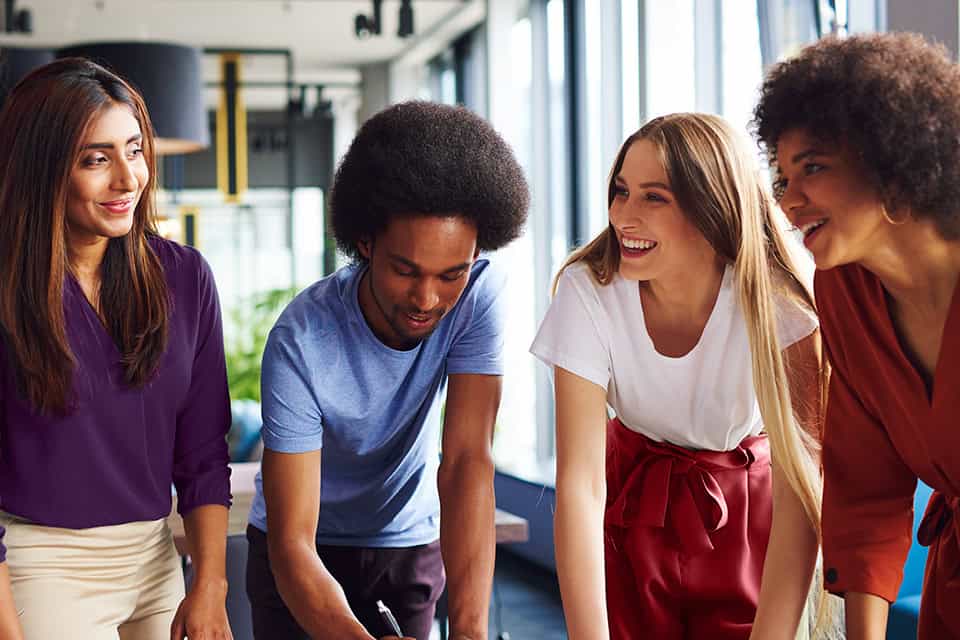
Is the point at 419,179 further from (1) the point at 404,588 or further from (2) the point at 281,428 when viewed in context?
(1) the point at 404,588

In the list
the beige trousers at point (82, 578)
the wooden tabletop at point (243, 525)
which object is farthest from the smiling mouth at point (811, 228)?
the wooden tabletop at point (243, 525)

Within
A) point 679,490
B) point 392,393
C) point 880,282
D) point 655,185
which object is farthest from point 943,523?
point 392,393

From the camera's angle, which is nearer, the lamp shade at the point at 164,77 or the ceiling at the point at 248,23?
the lamp shade at the point at 164,77

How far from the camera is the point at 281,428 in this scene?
72.6 inches

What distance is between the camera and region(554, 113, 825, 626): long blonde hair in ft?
5.68

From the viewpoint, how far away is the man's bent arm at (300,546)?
5.86 ft

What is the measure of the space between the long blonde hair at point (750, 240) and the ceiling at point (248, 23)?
6005mm

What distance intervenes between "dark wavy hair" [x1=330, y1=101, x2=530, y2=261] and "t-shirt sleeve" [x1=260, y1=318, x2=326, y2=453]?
23cm

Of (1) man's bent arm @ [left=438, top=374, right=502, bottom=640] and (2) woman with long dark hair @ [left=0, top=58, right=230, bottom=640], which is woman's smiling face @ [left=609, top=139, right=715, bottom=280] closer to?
(1) man's bent arm @ [left=438, top=374, right=502, bottom=640]

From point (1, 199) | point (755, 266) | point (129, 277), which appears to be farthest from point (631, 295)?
point (1, 199)

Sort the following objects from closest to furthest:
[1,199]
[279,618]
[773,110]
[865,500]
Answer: [773,110], [865,500], [1,199], [279,618]

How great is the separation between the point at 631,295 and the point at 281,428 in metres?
0.62

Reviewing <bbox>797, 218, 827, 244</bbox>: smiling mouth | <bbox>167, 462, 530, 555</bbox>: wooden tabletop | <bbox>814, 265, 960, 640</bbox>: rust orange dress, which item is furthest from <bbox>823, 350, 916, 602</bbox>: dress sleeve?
<bbox>167, 462, 530, 555</bbox>: wooden tabletop

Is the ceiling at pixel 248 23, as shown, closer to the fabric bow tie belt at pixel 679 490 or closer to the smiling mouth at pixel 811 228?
the fabric bow tie belt at pixel 679 490
